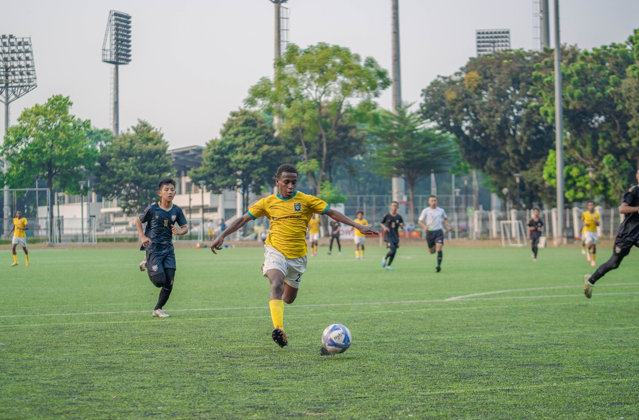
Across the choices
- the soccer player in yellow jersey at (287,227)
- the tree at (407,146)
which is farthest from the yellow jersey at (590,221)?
the tree at (407,146)

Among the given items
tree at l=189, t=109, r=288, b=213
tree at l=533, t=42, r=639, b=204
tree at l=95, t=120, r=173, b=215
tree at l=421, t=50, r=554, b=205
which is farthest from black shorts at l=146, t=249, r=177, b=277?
tree at l=95, t=120, r=173, b=215

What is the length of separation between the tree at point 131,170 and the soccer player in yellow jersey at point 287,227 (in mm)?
59239

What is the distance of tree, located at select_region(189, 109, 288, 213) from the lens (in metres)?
62.2

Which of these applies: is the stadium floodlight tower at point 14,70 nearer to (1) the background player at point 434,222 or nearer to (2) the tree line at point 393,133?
(2) the tree line at point 393,133

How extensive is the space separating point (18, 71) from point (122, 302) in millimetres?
58269

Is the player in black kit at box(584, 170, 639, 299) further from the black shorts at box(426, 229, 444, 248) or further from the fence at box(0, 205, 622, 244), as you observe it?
the fence at box(0, 205, 622, 244)

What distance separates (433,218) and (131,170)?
49.6 m

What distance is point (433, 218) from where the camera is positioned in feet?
66.2

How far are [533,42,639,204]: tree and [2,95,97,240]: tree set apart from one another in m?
36.5

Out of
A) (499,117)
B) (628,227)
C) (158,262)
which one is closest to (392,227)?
(628,227)

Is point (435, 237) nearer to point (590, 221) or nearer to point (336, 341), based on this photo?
point (590, 221)

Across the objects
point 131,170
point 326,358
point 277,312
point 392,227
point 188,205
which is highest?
point 131,170

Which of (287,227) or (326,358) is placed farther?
(287,227)

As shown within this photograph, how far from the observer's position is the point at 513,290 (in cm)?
1495
